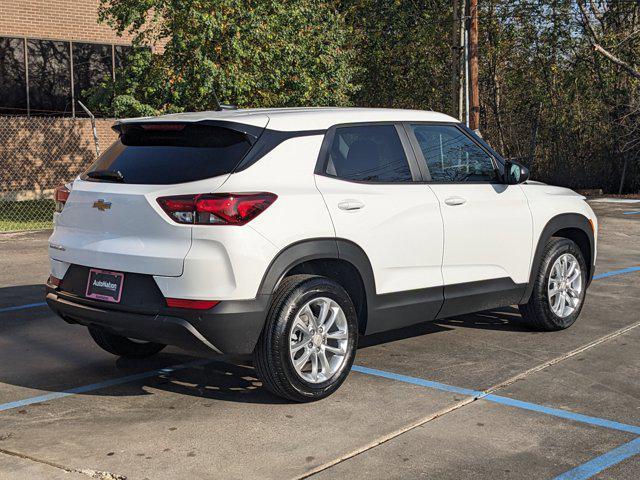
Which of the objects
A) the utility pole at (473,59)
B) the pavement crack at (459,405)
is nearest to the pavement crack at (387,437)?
the pavement crack at (459,405)

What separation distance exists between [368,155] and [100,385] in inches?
93.2

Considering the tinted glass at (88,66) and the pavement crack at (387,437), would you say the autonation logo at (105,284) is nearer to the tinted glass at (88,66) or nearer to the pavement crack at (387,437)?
the pavement crack at (387,437)

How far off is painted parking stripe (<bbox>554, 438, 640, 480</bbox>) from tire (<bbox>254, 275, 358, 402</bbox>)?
5.72 feet

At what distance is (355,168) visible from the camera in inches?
243

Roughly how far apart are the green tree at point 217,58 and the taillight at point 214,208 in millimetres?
12692

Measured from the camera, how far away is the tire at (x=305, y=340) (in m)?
5.56

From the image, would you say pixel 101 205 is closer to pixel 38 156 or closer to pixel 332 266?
pixel 332 266

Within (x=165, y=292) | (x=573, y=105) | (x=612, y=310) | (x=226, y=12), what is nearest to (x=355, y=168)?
(x=165, y=292)

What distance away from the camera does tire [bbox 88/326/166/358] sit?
6824 millimetres

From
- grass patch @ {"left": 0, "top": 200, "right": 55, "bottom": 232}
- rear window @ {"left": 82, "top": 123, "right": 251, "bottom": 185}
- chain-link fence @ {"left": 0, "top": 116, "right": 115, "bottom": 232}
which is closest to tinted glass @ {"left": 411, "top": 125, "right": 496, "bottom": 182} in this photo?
rear window @ {"left": 82, "top": 123, "right": 251, "bottom": 185}

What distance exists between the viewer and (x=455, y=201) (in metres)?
6.74

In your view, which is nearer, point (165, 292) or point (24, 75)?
point (165, 292)

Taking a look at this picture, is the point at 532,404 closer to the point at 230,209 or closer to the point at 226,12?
the point at 230,209

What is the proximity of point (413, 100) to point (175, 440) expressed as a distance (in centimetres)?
2393
